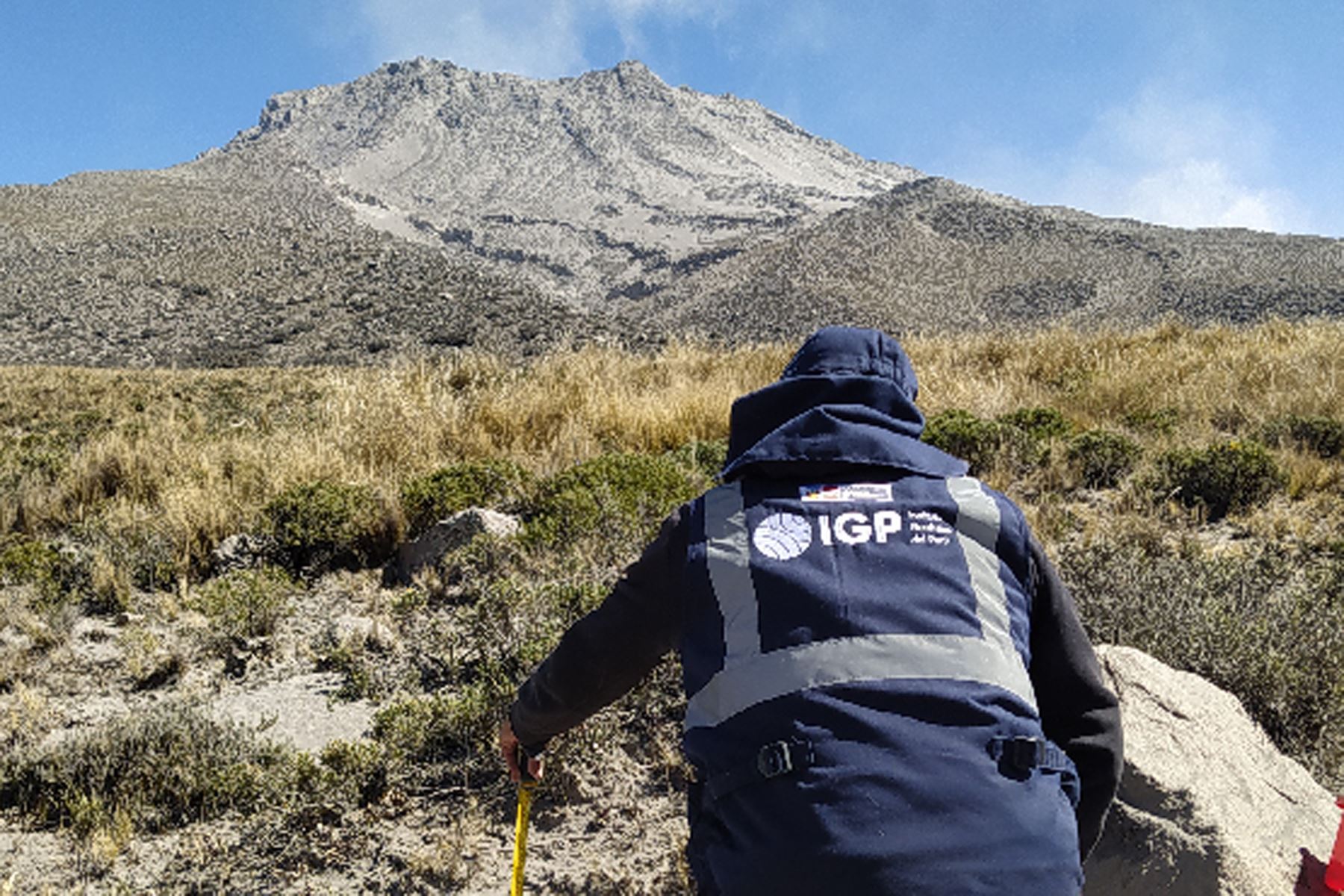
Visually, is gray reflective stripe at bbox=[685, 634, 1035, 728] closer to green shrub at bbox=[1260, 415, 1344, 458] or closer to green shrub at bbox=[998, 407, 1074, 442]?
green shrub at bbox=[998, 407, 1074, 442]

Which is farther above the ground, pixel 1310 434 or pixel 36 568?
pixel 1310 434

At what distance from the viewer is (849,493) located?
1.38m

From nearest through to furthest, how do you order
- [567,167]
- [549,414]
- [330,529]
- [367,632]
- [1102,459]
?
[367,632], [330,529], [1102,459], [549,414], [567,167]

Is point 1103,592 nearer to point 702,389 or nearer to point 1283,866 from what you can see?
point 1283,866

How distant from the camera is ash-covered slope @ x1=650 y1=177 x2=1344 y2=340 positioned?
36.0 meters

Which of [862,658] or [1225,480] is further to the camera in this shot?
[1225,480]

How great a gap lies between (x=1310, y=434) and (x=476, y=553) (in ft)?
16.6

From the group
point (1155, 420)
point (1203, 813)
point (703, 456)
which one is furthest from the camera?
point (1155, 420)

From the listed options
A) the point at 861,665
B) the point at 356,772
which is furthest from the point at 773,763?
the point at 356,772

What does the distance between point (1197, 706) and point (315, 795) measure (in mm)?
2509

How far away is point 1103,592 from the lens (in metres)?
3.36

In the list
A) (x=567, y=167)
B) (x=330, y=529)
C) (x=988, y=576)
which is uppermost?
(x=567, y=167)

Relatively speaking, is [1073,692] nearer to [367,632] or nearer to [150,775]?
[150,775]

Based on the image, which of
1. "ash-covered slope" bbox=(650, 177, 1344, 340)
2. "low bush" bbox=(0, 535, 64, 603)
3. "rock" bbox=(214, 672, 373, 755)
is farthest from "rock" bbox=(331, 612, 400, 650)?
"ash-covered slope" bbox=(650, 177, 1344, 340)
